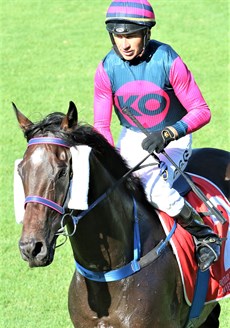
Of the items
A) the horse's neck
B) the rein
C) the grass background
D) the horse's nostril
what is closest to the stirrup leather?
the rein

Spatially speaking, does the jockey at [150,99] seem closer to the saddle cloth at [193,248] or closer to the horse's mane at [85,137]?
the saddle cloth at [193,248]

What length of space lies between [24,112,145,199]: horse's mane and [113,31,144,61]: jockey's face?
0.79 meters

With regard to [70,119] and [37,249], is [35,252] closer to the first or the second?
[37,249]

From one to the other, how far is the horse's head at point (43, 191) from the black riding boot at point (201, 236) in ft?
4.00

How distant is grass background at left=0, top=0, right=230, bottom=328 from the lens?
755 centimetres

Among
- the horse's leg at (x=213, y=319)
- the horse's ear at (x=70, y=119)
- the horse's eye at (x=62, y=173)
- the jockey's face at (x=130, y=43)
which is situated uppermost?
the jockey's face at (x=130, y=43)

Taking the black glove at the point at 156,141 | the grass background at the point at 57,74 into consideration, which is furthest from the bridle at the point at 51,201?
the grass background at the point at 57,74

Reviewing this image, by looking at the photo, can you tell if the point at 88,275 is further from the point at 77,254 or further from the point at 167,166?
the point at 167,166

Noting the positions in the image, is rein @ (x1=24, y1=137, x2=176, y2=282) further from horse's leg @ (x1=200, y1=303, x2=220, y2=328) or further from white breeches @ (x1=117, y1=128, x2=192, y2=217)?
horse's leg @ (x1=200, y1=303, x2=220, y2=328)

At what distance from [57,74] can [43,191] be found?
11511 millimetres

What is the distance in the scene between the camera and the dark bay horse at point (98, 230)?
158 inches

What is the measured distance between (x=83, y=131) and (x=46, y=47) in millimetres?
12768

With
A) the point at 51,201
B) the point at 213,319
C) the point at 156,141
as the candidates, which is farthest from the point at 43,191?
the point at 213,319

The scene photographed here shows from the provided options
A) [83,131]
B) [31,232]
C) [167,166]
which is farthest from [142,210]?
[31,232]
